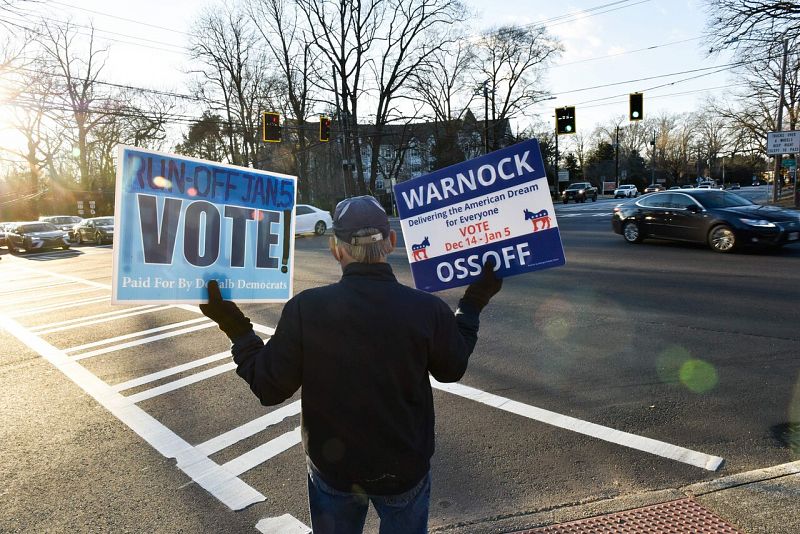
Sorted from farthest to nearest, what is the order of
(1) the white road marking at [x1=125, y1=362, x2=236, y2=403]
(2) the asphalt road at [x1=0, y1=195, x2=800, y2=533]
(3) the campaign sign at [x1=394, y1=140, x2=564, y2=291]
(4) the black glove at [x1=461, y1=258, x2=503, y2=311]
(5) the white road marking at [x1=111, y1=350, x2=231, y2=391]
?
(5) the white road marking at [x1=111, y1=350, x2=231, y2=391]
(1) the white road marking at [x1=125, y1=362, x2=236, y2=403]
(2) the asphalt road at [x1=0, y1=195, x2=800, y2=533]
(3) the campaign sign at [x1=394, y1=140, x2=564, y2=291]
(4) the black glove at [x1=461, y1=258, x2=503, y2=311]

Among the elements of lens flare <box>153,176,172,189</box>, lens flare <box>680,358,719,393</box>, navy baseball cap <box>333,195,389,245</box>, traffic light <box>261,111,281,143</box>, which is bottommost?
lens flare <box>680,358,719,393</box>

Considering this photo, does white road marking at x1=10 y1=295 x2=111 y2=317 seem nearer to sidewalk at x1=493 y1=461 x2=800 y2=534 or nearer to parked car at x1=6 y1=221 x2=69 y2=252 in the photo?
sidewalk at x1=493 y1=461 x2=800 y2=534

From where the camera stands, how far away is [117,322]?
832 centimetres

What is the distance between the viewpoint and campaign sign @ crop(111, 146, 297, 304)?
2164 millimetres

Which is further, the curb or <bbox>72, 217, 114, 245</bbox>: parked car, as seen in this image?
<bbox>72, 217, 114, 245</bbox>: parked car

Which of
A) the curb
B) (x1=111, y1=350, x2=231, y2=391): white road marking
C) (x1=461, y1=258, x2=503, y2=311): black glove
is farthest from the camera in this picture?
(x1=111, y1=350, x2=231, y2=391): white road marking

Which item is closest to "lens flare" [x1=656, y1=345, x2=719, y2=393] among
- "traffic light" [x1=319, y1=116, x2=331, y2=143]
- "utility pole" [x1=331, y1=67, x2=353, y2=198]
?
"traffic light" [x1=319, y1=116, x2=331, y2=143]

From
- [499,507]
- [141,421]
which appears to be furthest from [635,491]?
[141,421]

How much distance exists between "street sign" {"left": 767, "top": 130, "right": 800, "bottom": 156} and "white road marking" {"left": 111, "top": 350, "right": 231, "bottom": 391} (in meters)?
31.3

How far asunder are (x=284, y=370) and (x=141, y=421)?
3.41m

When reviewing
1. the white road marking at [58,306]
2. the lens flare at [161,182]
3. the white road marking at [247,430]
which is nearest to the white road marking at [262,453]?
the white road marking at [247,430]

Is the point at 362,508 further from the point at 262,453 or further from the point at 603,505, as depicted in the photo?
the point at 262,453

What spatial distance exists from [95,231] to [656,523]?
31.4 metres

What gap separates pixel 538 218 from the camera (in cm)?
255
